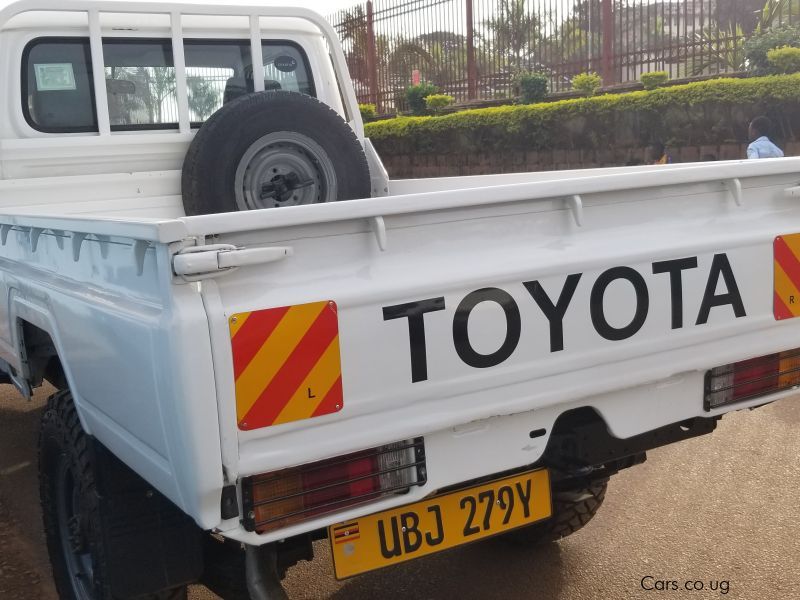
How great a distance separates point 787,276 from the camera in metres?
2.59

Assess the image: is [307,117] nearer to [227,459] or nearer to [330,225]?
[330,225]

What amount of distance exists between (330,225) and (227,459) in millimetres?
560

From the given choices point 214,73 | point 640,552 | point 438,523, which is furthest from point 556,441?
point 214,73

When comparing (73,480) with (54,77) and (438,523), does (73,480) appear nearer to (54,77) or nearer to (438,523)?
(438,523)

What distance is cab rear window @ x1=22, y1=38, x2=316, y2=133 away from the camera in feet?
13.2

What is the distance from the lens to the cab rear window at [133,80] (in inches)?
158

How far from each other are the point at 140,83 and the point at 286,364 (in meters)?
2.73

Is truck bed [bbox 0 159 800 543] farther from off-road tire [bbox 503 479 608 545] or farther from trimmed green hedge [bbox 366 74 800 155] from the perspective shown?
trimmed green hedge [bbox 366 74 800 155]

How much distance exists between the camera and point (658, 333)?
236cm

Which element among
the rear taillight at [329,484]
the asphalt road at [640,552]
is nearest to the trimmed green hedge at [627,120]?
the asphalt road at [640,552]

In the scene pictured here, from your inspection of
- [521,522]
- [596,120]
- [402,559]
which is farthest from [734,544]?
[596,120]

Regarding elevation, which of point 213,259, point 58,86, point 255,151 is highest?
point 58,86

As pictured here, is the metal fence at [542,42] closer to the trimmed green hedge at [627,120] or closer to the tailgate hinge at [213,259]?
the trimmed green hedge at [627,120]

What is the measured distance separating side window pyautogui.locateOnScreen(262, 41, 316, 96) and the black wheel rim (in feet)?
8.00
